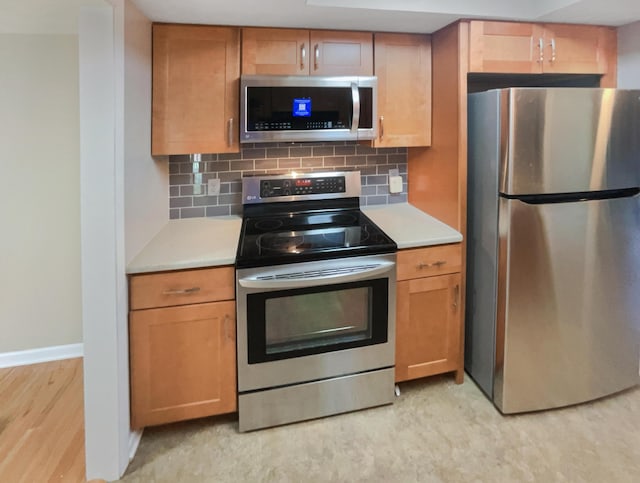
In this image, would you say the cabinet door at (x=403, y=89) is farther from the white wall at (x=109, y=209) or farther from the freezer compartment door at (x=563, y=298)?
the white wall at (x=109, y=209)

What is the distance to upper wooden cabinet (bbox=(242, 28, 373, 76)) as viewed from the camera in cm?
213

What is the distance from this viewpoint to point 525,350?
2.04m

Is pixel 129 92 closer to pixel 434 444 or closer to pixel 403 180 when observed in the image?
pixel 403 180

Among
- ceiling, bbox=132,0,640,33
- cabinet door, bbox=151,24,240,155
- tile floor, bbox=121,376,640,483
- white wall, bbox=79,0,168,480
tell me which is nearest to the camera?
white wall, bbox=79,0,168,480

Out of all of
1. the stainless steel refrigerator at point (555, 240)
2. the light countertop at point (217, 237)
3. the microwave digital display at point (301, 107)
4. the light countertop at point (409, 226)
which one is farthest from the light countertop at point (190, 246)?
the stainless steel refrigerator at point (555, 240)

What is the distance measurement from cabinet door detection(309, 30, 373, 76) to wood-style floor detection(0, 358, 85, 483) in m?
2.11

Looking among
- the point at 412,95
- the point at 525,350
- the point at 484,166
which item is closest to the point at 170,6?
the point at 412,95

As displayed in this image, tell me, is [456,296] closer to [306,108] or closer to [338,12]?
[306,108]

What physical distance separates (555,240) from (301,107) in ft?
4.56

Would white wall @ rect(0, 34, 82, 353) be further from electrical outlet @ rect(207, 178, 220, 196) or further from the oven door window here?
the oven door window

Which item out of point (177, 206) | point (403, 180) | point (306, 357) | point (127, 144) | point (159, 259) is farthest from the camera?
point (403, 180)

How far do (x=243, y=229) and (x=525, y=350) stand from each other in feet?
5.04

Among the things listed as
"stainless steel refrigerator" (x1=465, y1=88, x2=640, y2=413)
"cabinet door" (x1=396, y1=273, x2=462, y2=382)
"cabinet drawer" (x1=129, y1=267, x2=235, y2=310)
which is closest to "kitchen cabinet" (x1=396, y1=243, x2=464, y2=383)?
"cabinet door" (x1=396, y1=273, x2=462, y2=382)

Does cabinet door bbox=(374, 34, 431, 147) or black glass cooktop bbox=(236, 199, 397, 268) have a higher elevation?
cabinet door bbox=(374, 34, 431, 147)
